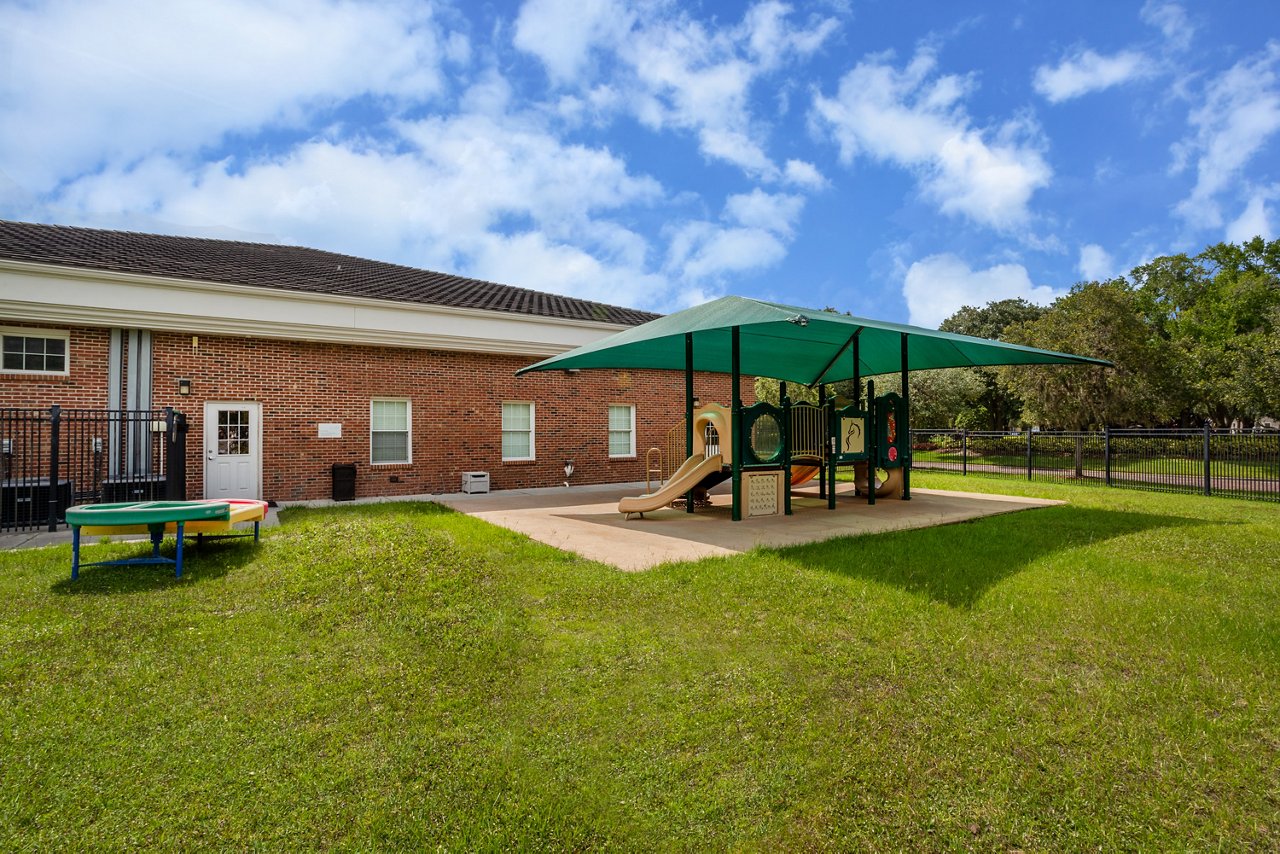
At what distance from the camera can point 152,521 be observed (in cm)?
611

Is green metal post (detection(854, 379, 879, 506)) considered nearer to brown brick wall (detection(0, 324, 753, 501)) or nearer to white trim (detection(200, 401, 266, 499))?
brown brick wall (detection(0, 324, 753, 501))

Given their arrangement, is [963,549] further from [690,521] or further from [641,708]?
[641,708]

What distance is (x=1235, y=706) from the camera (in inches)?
140

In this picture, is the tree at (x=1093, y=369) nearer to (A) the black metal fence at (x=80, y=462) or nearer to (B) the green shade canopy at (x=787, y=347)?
(B) the green shade canopy at (x=787, y=347)

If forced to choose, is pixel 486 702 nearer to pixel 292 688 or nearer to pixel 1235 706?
pixel 292 688

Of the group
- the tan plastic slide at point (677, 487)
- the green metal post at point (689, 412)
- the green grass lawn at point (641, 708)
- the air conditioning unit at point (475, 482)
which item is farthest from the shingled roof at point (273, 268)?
the green grass lawn at point (641, 708)

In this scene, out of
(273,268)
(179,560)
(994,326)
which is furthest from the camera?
(994,326)

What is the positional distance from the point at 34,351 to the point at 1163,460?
79.1 feet

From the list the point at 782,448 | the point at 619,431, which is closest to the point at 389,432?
the point at 619,431

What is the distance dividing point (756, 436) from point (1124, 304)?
63.7ft

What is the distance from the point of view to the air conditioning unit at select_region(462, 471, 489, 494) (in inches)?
547

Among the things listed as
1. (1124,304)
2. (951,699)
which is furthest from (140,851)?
(1124,304)

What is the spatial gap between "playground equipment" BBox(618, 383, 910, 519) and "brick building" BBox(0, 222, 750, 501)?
4.61 metres

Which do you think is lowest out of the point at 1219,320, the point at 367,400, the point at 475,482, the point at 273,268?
the point at 475,482
